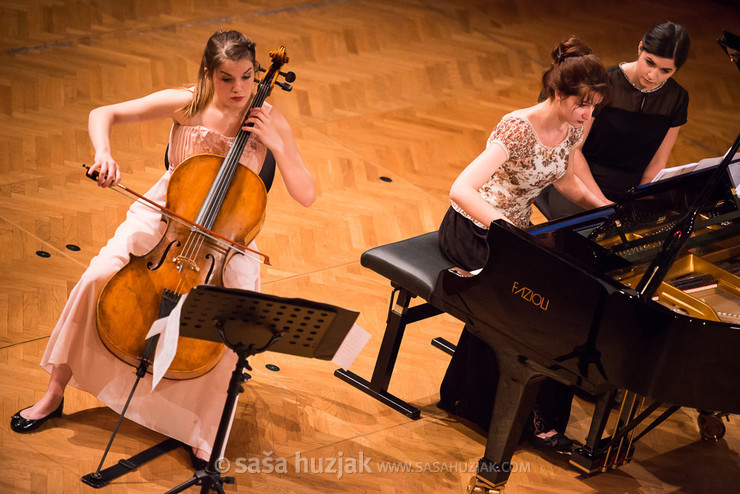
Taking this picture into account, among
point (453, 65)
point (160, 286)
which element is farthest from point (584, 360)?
point (453, 65)

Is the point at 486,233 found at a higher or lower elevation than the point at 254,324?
higher

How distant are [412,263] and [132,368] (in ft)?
3.56

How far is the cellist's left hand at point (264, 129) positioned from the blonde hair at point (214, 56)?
0.61 feet

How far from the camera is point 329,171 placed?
5.27 metres

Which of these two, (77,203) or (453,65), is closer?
(77,203)

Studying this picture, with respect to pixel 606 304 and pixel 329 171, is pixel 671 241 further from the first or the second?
pixel 329 171

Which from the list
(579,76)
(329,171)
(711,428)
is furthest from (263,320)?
(329,171)

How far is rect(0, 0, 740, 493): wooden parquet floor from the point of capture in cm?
332

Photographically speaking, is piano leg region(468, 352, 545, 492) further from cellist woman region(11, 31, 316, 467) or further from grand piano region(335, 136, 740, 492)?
cellist woman region(11, 31, 316, 467)

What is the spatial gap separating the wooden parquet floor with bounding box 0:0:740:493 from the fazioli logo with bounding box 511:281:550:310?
2.84ft

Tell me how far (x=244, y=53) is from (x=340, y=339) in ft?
3.46

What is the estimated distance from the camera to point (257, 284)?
326 centimetres

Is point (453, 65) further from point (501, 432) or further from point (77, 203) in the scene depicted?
point (501, 432)

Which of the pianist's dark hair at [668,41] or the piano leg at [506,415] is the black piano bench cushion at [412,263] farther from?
the pianist's dark hair at [668,41]
